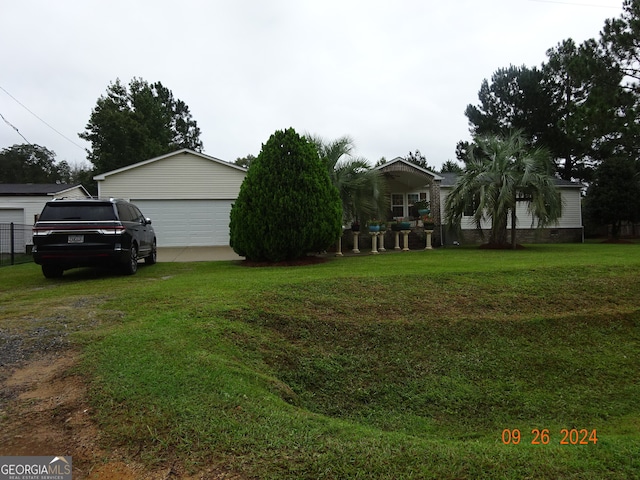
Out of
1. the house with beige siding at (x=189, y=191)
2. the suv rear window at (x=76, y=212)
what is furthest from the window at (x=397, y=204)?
the suv rear window at (x=76, y=212)

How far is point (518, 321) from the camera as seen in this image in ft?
18.8

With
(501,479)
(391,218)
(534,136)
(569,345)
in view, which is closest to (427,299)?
(569,345)

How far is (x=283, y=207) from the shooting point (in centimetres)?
1018

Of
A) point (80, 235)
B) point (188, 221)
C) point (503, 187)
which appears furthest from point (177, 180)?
point (503, 187)

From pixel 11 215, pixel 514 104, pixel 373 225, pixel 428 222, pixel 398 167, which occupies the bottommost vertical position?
pixel 373 225

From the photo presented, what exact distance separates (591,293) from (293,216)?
6457 millimetres

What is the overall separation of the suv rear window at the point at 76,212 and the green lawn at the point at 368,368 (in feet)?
4.38

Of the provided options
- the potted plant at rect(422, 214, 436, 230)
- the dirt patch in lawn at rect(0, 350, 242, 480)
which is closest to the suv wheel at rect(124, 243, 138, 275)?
the dirt patch in lawn at rect(0, 350, 242, 480)

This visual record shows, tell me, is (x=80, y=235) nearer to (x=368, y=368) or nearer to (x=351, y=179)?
(x=368, y=368)

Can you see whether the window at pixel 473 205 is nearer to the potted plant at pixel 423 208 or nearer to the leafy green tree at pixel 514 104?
the potted plant at pixel 423 208

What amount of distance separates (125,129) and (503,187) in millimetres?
32720

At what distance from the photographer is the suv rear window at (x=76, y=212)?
7.97m

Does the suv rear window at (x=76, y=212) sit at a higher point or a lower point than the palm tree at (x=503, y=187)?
lower
